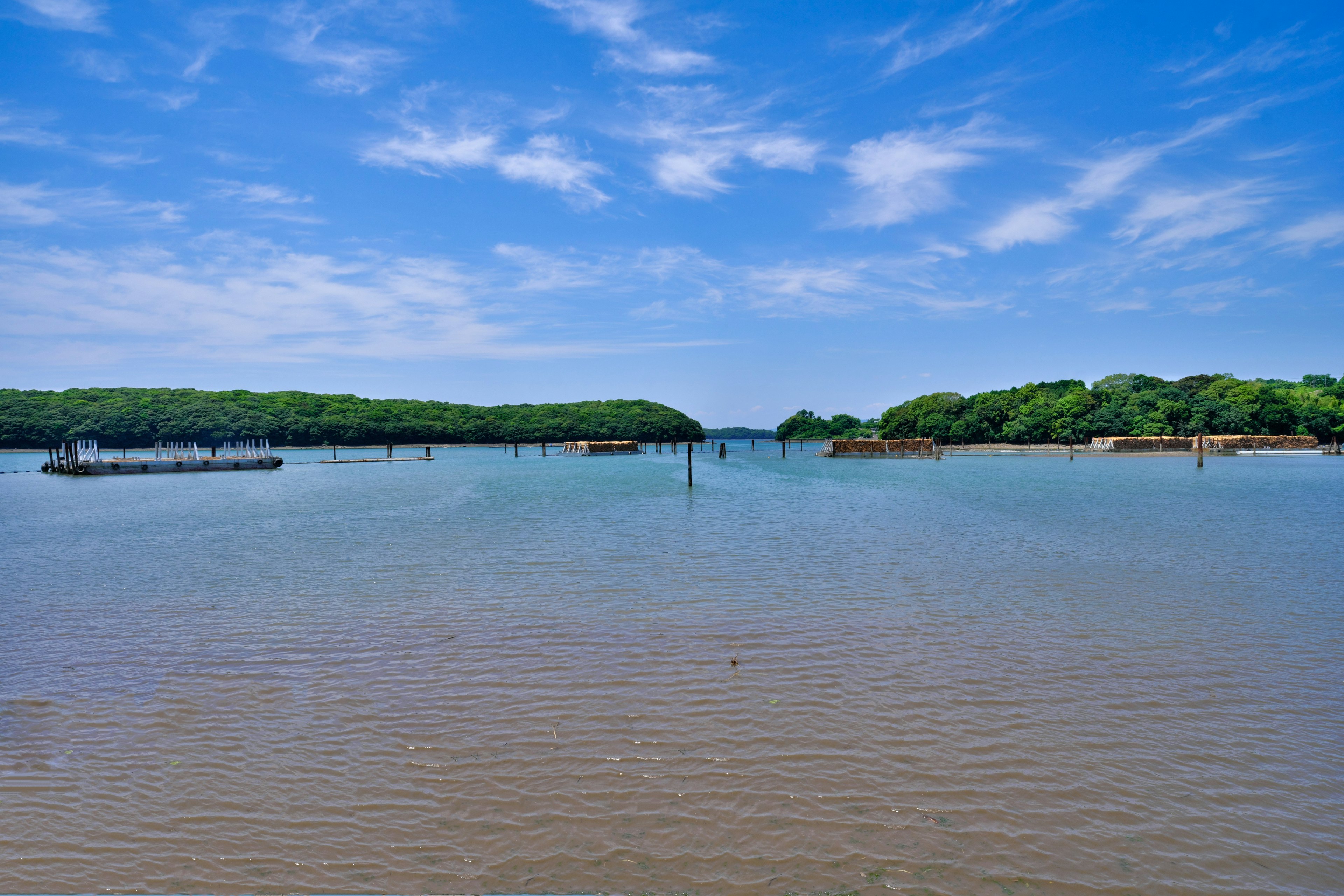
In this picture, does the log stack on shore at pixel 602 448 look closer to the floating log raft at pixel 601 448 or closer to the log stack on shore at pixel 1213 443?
the floating log raft at pixel 601 448

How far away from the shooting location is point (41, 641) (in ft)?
34.1

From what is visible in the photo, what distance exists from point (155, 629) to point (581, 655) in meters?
7.20

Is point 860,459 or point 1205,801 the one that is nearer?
point 1205,801

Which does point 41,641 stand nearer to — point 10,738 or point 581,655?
point 10,738

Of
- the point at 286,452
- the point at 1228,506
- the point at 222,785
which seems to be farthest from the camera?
the point at 286,452

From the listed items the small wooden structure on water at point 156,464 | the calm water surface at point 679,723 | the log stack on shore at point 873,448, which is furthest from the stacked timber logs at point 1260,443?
the small wooden structure on water at point 156,464

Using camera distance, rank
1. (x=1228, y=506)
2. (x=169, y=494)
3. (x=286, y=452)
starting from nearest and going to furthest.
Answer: (x=1228, y=506) → (x=169, y=494) → (x=286, y=452)

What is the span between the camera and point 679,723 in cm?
702

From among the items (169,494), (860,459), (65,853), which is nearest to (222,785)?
(65,853)

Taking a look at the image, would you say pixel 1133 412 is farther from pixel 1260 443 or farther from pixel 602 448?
pixel 602 448

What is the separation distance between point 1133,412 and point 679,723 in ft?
454

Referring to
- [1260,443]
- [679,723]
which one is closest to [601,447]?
[1260,443]

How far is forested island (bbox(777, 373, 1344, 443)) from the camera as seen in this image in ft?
379

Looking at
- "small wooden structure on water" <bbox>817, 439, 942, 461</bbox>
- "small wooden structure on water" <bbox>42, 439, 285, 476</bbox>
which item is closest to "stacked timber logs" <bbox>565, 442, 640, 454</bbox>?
"small wooden structure on water" <bbox>817, 439, 942, 461</bbox>
